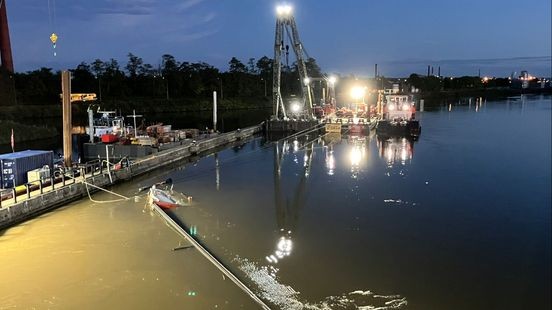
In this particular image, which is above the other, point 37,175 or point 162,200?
point 37,175

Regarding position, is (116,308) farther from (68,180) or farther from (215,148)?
(215,148)

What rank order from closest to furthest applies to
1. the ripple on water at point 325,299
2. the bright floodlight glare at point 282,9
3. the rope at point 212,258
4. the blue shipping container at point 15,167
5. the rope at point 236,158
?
the ripple on water at point 325,299 → the rope at point 212,258 → the blue shipping container at point 15,167 → the rope at point 236,158 → the bright floodlight glare at point 282,9

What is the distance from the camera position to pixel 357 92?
156 ft

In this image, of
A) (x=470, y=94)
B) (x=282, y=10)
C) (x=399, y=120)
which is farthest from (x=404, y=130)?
(x=470, y=94)

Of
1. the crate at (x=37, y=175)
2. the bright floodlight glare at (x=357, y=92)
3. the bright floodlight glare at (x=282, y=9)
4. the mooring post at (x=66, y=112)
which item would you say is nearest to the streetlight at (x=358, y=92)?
the bright floodlight glare at (x=357, y=92)

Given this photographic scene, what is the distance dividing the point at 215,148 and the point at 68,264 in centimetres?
2140

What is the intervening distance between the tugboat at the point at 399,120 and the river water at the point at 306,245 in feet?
54.2

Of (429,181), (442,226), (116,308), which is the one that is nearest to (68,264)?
(116,308)

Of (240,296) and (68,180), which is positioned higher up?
(68,180)

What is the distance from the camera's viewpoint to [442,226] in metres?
14.5

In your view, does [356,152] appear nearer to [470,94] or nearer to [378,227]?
[378,227]

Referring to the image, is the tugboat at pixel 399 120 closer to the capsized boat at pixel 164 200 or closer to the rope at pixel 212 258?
the capsized boat at pixel 164 200

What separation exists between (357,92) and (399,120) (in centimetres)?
836

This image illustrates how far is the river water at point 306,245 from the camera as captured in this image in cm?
967
